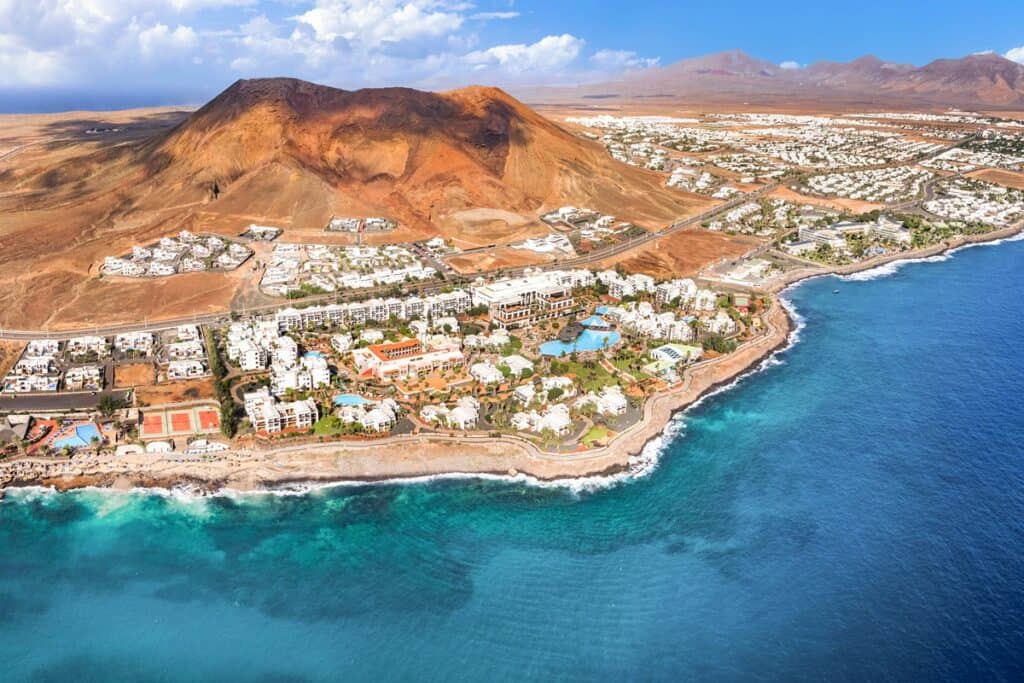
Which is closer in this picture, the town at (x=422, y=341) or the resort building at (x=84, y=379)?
the town at (x=422, y=341)

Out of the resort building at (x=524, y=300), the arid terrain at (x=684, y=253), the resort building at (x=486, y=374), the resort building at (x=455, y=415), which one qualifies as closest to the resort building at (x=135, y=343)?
the resort building at (x=455, y=415)

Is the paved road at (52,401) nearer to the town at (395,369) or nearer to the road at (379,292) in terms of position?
the town at (395,369)

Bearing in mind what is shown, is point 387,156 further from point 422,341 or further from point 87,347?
point 87,347

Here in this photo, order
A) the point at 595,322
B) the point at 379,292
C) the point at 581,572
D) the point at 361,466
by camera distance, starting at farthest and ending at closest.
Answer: the point at 379,292
the point at 595,322
the point at 361,466
the point at 581,572

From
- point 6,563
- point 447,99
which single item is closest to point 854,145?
point 447,99

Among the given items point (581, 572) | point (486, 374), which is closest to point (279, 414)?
point (486, 374)

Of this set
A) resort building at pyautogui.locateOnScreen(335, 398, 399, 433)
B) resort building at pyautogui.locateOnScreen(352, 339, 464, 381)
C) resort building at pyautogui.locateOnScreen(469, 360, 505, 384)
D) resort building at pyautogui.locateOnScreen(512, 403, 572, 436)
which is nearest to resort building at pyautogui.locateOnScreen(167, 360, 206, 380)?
resort building at pyautogui.locateOnScreen(352, 339, 464, 381)

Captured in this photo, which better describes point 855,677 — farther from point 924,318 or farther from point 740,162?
point 740,162
